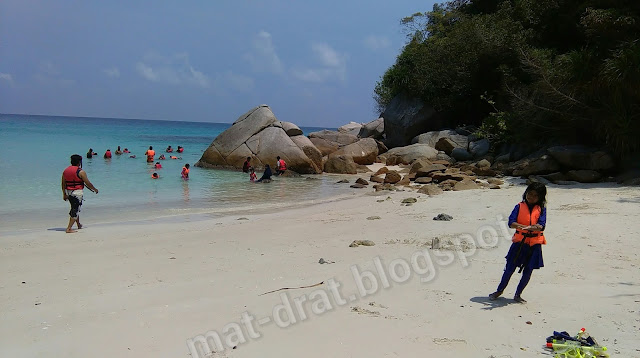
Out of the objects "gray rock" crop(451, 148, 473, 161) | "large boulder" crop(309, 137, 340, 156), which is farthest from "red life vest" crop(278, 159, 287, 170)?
"gray rock" crop(451, 148, 473, 161)

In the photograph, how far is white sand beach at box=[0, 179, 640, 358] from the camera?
4.25 metres

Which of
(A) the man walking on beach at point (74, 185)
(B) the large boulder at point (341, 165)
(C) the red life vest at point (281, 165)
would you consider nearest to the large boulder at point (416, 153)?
(B) the large boulder at point (341, 165)

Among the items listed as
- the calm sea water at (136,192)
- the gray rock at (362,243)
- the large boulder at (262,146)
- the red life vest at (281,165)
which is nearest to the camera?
the gray rock at (362,243)

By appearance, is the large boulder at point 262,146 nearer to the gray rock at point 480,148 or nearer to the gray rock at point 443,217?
the gray rock at point 480,148

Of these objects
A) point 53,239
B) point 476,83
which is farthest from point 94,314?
point 476,83

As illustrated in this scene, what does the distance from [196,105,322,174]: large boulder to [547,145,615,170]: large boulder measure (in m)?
10.6

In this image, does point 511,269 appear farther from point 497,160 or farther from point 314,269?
point 497,160

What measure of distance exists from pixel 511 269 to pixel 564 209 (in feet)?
19.1

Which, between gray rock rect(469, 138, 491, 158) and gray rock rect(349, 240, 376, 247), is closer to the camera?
gray rock rect(349, 240, 376, 247)

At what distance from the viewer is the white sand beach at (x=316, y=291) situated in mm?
4246

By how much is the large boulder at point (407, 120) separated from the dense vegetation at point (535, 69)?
18.9 inches

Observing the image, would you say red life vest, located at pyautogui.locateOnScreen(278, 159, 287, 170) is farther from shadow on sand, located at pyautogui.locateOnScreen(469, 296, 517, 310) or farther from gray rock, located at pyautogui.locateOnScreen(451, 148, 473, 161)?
shadow on sand, located at pyautogui.locateOnScreen(469, 296, 517, 310)

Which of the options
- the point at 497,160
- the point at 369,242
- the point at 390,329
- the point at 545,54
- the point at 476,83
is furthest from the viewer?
the point at 476,83

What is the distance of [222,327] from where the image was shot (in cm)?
458
